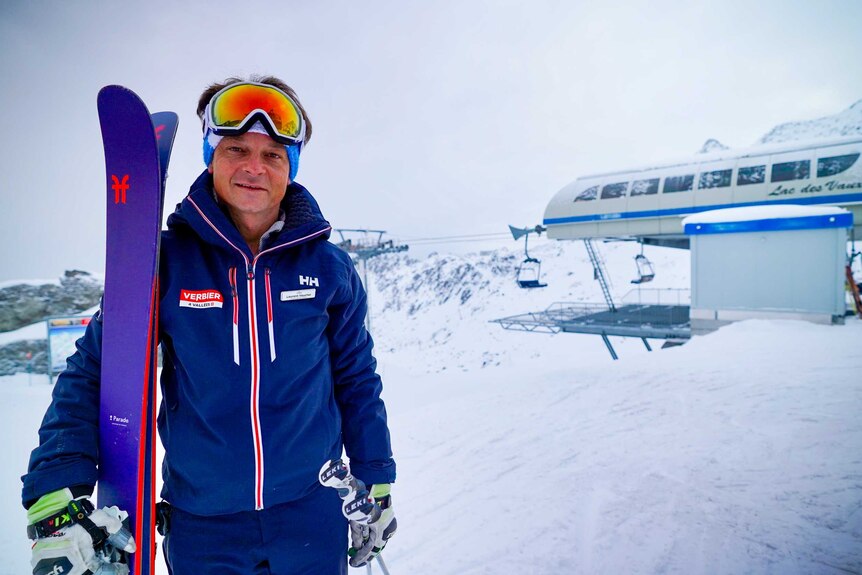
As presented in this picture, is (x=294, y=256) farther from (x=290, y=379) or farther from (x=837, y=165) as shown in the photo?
(x=837, y=165)

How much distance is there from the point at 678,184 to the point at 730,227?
18.8 ft

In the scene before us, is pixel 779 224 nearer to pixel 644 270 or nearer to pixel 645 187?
pixel 644 270

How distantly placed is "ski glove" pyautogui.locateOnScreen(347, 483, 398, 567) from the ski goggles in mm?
1504

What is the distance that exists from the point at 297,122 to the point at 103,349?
1.11m

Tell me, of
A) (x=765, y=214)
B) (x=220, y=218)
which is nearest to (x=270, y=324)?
(x=220, y=218)

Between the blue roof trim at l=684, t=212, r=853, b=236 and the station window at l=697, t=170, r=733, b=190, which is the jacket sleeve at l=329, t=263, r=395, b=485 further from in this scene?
the station window at l=697, t=170, r=733, b=190

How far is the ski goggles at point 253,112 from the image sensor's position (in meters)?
1.63

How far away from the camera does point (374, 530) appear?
5.91 feet

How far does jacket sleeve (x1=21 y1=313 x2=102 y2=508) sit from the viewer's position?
1.22 m

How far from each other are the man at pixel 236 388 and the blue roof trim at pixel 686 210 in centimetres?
1608

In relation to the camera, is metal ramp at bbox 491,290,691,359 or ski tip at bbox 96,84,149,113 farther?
metal ramp at bbox 491,290,691,359

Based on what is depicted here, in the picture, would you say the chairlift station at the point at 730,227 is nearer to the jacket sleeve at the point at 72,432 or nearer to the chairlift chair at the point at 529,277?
the chairlift chair at the point at 529,277

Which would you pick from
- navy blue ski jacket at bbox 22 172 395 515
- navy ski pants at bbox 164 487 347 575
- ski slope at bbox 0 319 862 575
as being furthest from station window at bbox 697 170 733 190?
navy ski pants at bbox 164 487 347 575

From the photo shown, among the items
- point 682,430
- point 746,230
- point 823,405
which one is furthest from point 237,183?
point 746,230
